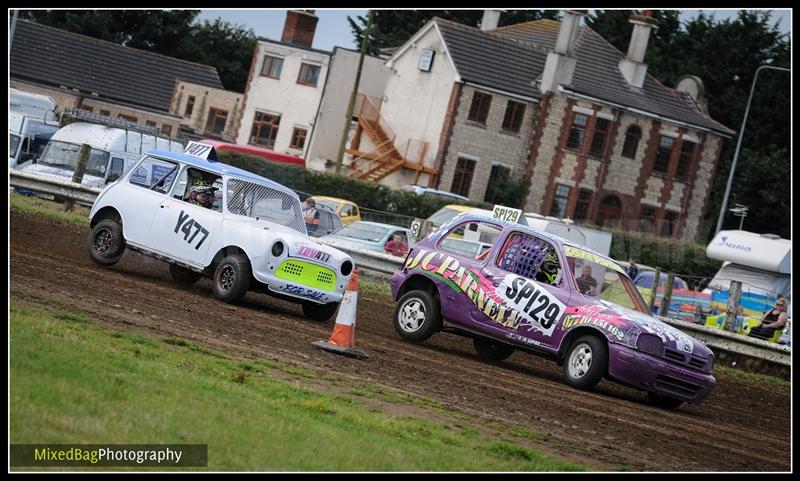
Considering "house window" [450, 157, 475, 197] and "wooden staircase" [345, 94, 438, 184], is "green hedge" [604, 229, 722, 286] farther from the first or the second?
"wooden staircase" [345, 94, 438, 184]

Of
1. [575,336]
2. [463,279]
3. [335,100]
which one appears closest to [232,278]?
[463,279]

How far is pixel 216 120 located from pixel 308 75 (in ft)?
39.8

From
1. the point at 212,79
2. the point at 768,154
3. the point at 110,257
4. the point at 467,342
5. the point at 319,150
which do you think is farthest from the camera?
the point at 212,79

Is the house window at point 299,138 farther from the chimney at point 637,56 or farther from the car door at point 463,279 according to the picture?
the car door at point 463,279

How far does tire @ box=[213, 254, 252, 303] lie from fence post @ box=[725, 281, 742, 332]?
1150cm

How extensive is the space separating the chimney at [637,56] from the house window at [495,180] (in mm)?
7858

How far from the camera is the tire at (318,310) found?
17594 mm

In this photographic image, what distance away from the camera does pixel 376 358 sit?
14531 millimetres

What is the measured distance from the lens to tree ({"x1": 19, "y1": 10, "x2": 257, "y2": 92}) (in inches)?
3516

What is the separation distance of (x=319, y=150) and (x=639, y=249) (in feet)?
72.9

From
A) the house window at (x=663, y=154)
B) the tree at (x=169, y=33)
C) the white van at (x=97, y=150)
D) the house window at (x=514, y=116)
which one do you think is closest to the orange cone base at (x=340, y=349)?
the white van at (x=97, y=150)

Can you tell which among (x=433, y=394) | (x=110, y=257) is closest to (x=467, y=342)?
(x=110, y=257)

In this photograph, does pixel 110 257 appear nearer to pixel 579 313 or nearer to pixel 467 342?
pixel 467 342

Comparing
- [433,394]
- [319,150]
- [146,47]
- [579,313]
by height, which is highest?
[146,47]
